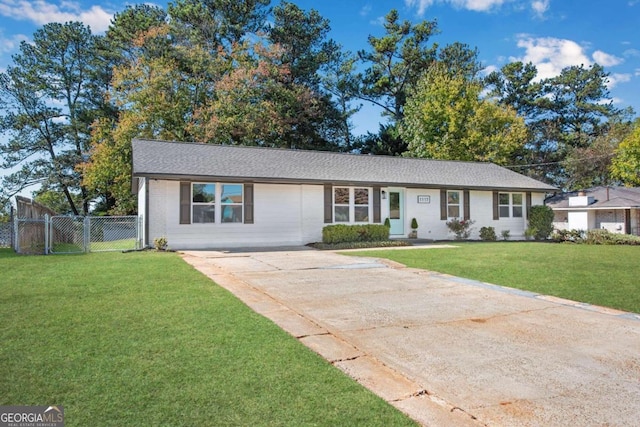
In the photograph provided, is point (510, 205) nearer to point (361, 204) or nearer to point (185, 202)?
point (361, 204)

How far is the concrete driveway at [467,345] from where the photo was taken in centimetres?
290

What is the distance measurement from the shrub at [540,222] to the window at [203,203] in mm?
14869

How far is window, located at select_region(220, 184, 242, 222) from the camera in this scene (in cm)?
1482

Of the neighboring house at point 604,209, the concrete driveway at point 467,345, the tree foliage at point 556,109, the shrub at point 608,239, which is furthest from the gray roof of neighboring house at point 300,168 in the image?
the tree foliage at point 556,109

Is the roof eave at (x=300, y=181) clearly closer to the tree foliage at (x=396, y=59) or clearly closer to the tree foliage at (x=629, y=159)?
the tree foliage at (x=629, y=159)

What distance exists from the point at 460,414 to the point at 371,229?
13488mm

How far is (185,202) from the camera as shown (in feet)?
46.5

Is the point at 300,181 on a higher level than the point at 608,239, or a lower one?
higher

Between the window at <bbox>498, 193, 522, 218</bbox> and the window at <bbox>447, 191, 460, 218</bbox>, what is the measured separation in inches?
95.6

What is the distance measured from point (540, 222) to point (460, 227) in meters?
4.53

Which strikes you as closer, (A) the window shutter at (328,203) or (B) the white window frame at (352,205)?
(A) the window shutter at (328,203)

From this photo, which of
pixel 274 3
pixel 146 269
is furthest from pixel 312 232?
pixel 274 3

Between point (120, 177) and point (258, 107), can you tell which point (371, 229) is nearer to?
point (258, 107)

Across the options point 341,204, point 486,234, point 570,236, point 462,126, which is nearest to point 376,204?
point 341,204
